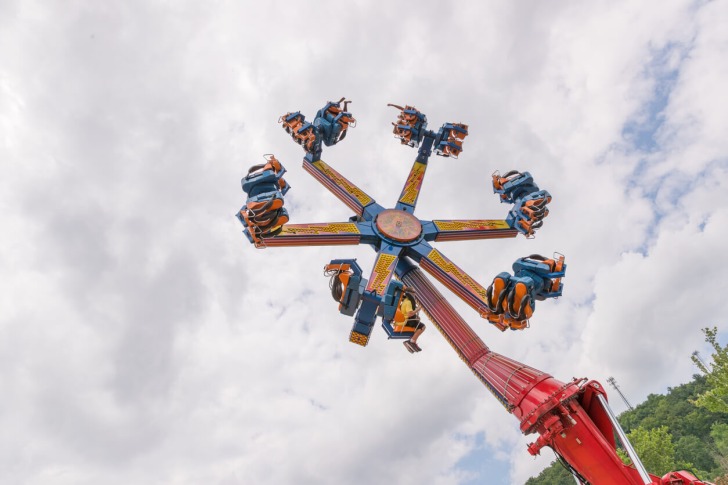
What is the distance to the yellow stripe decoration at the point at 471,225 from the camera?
1577cm

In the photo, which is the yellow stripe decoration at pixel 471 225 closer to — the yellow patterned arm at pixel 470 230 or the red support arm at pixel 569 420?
the yellow patterned arm at pixel 470 230

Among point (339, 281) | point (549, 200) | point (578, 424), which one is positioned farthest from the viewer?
point (549, 200)

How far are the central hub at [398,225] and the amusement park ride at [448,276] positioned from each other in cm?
4

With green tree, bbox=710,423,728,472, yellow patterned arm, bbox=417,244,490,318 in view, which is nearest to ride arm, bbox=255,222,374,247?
yellow patterned arm, bbox=417,244,490,318

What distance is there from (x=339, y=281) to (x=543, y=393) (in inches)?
199

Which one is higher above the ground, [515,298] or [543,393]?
[515,298]

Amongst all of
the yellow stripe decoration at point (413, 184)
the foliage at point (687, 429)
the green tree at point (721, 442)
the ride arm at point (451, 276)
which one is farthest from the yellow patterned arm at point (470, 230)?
the green tree at point (721, 442)

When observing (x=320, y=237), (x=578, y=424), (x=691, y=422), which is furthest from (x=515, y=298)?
(x=691, y=422)

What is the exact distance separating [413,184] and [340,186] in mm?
2724

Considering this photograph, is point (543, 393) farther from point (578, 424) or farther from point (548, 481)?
point (548, 481)

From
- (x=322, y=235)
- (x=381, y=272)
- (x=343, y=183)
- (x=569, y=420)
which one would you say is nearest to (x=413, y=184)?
(x=343, y=183)

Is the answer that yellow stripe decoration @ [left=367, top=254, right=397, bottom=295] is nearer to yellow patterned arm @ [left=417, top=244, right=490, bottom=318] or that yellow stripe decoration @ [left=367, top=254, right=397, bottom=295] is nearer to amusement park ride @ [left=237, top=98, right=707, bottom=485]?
amusement park ride @ [left=237, top=98, right=707, bottom=485]

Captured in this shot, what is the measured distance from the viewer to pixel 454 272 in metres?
13.9

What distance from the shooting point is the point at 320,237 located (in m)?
13.9
